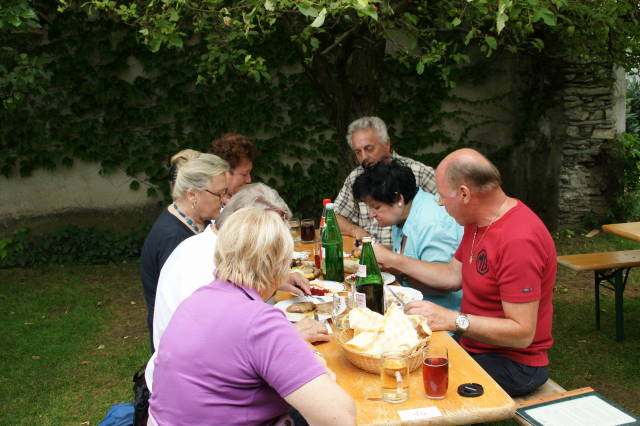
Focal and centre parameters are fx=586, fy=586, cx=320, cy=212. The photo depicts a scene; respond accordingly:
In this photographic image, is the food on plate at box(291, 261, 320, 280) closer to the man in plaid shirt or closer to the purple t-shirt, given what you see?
the man in plaid shirt

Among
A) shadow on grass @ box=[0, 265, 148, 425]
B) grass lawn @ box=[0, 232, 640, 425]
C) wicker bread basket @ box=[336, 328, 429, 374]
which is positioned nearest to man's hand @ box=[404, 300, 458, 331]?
wicker bread basket @ box=[336, 328, 429, 374]

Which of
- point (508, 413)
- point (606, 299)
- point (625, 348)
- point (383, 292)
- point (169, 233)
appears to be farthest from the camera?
Result: point (606, 299)

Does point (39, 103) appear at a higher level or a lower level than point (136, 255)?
higher

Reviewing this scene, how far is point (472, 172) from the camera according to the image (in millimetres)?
2404

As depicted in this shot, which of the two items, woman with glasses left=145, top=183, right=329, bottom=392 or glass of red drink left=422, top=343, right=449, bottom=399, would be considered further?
woman with glasses left=145, top=183, right=329, bottom=392

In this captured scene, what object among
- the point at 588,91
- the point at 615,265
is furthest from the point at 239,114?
the point at 615,265

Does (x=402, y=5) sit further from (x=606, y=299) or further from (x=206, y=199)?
(x=606, y=299)

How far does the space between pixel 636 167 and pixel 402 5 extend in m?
4.23

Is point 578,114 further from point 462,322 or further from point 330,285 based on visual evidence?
point 462,322

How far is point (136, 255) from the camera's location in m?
7.52

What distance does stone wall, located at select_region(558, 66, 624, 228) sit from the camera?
730 cm

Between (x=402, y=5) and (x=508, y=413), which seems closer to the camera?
(x=508, y=413)

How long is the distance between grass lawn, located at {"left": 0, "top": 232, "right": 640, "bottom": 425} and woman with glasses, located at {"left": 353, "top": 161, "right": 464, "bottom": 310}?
163cm

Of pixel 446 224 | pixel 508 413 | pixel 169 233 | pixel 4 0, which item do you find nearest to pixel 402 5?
pixel 446 224
